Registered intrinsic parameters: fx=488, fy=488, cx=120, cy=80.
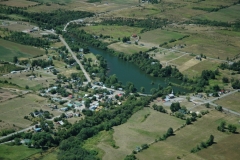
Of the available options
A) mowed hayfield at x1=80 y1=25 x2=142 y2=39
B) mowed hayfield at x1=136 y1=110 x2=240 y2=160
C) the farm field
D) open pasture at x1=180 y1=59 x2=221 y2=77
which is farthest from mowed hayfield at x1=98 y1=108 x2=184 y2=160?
mowed hayfield at x1=80 y1=25 x2=142 y2=39

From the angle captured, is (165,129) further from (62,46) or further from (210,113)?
(62,46)

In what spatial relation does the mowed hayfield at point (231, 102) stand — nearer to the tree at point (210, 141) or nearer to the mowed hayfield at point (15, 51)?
the tree at point (210, 141)

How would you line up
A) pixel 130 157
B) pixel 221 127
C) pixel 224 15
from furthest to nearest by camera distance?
pixel 224 15 → pixel 221 127 → pixel 130 157

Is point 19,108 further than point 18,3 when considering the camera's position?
No

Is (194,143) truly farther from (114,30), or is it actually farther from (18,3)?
(18,3)

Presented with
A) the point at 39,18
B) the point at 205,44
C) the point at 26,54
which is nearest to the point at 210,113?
the point at 205,44

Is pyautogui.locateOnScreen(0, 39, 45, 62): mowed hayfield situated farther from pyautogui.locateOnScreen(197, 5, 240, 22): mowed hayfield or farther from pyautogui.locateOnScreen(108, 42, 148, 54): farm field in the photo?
pyautogui.locateOnScreen(197, 5, 240, 22): mowed hayfield

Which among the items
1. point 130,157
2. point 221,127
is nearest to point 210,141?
point 221,127
